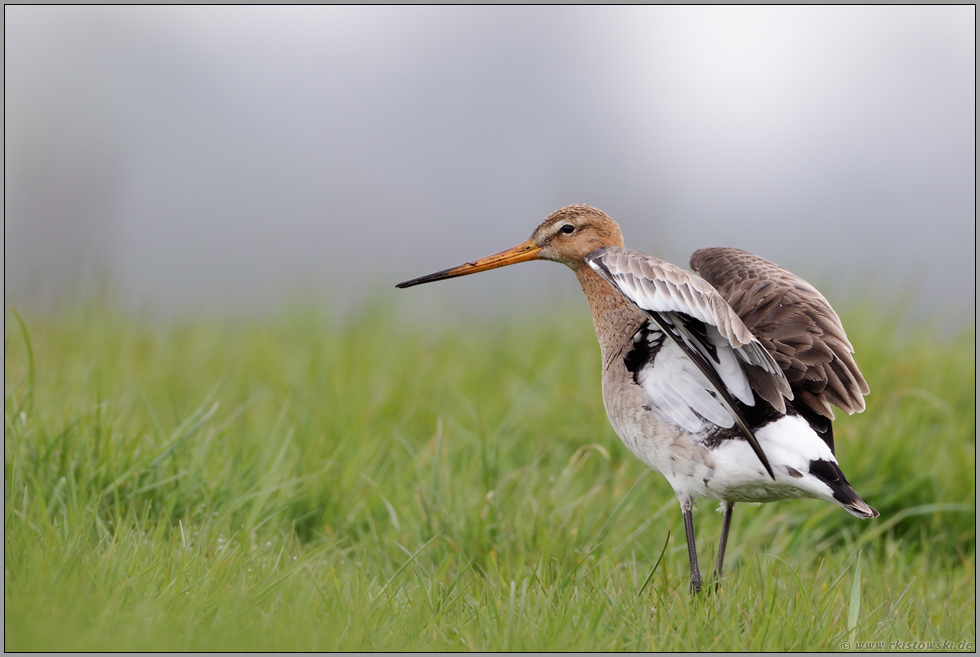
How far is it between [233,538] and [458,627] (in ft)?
3.94

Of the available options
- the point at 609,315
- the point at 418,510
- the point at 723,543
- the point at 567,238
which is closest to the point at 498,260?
the point at 567,238

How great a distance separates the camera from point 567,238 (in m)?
4.83

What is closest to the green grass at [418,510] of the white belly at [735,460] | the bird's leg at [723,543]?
the bird's leg at [723,543]

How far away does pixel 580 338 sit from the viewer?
7.38 metres

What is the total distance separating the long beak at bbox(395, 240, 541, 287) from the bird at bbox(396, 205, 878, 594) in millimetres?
15

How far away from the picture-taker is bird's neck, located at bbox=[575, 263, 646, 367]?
438 centimetres

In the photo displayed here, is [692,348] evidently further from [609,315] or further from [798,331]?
[609,315]

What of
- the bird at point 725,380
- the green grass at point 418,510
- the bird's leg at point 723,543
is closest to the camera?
the green grass at point 418,510

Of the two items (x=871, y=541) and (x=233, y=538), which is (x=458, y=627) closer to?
(x=233, y=538)

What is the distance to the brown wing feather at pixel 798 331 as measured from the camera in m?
3.95

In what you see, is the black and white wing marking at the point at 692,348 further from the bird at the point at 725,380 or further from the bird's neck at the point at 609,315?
the bird's neck at the point at 609,315

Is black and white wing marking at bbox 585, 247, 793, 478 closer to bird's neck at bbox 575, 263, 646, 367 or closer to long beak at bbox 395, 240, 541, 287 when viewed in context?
bird's neck at bbox 575, 263, 646, 367

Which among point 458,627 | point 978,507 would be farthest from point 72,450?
point 978,507

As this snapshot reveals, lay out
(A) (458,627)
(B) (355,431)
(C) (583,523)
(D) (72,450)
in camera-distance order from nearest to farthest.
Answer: (A) (458,627) → (D) (72,450) → (C) (583,523) → (B) (355,431)
